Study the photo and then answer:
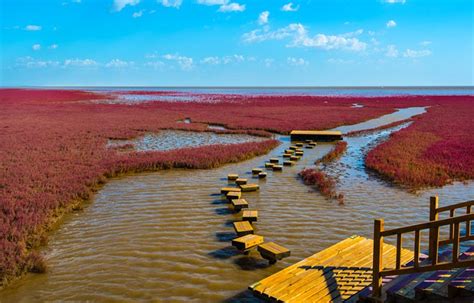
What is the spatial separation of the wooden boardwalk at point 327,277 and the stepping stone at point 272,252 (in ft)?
2.07

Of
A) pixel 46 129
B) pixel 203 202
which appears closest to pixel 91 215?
pixel 203 202

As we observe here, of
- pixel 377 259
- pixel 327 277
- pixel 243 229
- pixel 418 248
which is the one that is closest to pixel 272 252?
pixel 327 277

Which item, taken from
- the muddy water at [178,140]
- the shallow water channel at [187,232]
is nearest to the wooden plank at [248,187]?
the shallow water channel at [187,232]

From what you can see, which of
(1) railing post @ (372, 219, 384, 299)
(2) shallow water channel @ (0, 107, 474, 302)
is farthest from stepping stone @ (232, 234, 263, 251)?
(1) railing post @ (372, 219, 384, 299)

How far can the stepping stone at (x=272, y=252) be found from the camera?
29.8 ft

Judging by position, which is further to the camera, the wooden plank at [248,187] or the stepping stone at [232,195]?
the wooden plank at [248,187]

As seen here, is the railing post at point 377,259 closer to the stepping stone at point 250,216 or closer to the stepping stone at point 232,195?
the stepping stone at point 250,216

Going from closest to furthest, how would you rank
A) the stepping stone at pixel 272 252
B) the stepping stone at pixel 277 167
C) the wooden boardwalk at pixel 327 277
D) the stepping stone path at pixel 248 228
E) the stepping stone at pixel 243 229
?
1. the wooden boardwalk at pixel 327 277
2. the stepping stone at pixel 272 252
3. the stepping stone path at pixel 248 228
4. the stepping stone at pixel 243 229
5. the stepping stone at pixel 277 167

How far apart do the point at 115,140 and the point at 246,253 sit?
23.3 m

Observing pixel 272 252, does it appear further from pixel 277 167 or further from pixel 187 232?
pixel 277 167

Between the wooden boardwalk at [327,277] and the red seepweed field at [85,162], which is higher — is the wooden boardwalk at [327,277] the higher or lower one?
the lower one

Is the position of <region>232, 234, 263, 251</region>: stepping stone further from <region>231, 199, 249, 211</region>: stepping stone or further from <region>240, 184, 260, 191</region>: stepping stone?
<region>240, 184, 260, 191</region>: stepping stone

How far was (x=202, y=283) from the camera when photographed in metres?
8.52

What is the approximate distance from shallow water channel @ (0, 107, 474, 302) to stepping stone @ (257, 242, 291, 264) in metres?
0.24
